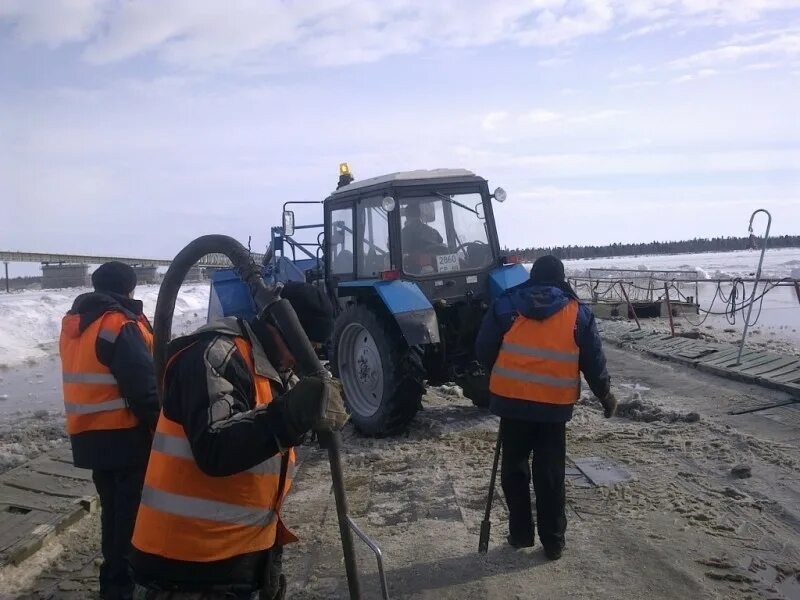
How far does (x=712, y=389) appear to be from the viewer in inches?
322

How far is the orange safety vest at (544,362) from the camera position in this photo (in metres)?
4.04

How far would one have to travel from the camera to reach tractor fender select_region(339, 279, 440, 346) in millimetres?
6398

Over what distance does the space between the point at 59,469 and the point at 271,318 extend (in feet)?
14.4

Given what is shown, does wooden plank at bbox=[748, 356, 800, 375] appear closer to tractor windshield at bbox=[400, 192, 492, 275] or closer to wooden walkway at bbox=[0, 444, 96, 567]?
tractor windshield at bbox=[400, 192, 492, 275]

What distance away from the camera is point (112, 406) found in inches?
135

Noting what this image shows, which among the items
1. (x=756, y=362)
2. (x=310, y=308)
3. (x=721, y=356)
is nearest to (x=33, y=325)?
(x=721, y=356)

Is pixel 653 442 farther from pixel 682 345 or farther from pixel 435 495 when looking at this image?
pixel 682 345

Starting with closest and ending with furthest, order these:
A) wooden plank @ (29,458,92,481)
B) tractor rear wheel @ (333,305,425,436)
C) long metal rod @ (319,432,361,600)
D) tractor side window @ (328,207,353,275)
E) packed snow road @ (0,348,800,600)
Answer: long metal rod @ (319,432,361,600) → packed snow road @ (0,348,800,600) → wooden plank @ (29,458,92,481) → tractor rear wheel @ (333,305,425,436) → tractor side window @ (328,207,353,275)

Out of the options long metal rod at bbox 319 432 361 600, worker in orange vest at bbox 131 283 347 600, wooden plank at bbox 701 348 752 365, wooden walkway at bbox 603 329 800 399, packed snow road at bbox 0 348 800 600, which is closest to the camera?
worker in orange vest at bbox 131 283 347 600

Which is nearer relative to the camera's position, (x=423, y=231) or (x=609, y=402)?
(x=609, y=402)

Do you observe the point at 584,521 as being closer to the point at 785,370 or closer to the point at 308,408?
the point at 308,408

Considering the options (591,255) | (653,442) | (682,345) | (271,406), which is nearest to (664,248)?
(591,255)

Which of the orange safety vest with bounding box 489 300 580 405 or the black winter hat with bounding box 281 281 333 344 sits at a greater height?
the black winter hat with bounding box 281 281 333 344

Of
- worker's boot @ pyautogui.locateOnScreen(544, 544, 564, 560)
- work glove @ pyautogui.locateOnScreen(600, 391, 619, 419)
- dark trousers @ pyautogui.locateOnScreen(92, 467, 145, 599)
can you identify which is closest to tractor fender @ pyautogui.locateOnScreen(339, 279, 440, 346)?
work glove @ pyautogui.locateOnScreen(600, 391, 619, 419)
